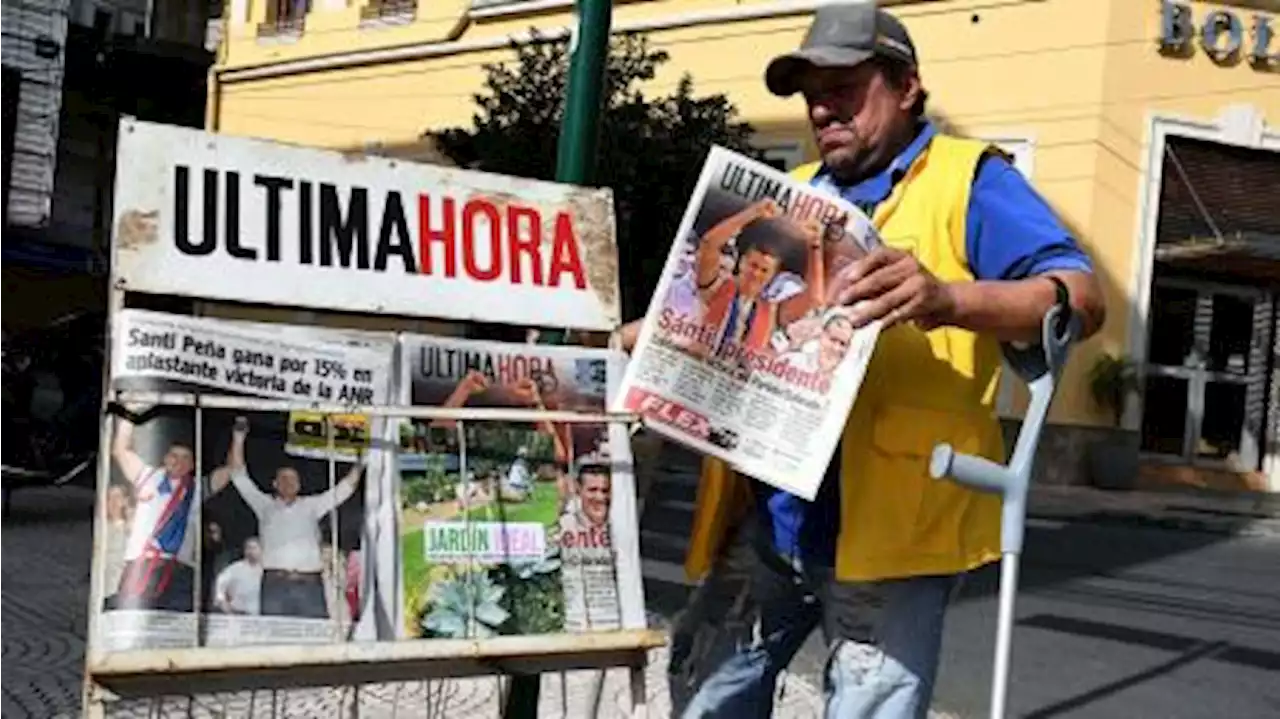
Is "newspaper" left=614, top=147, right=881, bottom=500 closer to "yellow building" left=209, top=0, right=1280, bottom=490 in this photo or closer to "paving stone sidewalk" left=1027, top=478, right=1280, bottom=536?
"paving stone sidewalk" left=1027, top=478, right=1280, bottom=536

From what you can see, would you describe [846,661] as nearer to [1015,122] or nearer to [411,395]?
[411,395]

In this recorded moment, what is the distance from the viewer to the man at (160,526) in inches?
90.0

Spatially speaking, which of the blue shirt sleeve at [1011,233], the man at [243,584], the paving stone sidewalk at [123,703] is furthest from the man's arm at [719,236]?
the paving stone sidewalk at [123,703]

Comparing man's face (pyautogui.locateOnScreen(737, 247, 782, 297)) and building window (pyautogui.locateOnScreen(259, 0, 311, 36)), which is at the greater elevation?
building window (pyautogui.locateOnScreen(259, 0, 311, 36))

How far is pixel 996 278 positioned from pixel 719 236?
1.53 feet

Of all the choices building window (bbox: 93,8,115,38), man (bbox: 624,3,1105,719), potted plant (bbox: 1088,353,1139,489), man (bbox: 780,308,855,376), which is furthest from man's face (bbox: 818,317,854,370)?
building window (bbox: 93,8,115,38)

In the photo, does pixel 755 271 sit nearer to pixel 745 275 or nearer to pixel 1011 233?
pixel 745 275

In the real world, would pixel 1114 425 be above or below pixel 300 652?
below

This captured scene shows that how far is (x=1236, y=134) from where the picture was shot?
17750mm

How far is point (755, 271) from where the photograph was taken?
2521 millimetres

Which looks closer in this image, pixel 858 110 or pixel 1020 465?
pixel 1020 465

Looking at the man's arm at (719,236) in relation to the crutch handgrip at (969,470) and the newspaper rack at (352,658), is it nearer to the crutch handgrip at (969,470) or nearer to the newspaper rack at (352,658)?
the newspaper rack at (352,658)

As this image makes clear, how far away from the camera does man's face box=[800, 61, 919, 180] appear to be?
2.68m

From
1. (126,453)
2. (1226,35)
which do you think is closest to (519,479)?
(126,453)
